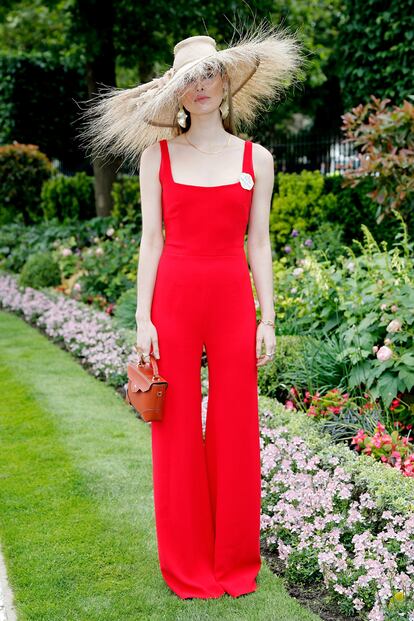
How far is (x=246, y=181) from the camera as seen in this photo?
300 cm

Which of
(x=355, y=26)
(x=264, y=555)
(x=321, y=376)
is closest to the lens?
(x=264, y=555)

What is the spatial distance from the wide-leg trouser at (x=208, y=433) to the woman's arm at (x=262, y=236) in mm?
59

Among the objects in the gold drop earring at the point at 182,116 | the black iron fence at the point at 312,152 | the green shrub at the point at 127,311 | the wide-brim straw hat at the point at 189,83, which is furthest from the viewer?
the black iron fence at the point at 312,152

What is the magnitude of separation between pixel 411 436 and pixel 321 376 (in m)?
0.69

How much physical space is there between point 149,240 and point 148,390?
22.3 inches

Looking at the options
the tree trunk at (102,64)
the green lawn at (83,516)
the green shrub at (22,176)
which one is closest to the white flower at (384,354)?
the green lawn at (83,516)

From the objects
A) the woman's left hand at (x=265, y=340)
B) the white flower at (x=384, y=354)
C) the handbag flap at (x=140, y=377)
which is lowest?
the white flower at (x=384, y=354)

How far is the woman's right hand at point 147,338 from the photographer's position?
308 cm

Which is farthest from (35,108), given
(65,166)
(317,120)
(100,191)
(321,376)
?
(321,376)

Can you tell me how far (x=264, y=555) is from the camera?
145 inches

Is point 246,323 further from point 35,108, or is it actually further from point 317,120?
point 317,120

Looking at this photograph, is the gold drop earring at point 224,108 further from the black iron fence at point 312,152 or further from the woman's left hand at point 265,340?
the black iron fence at point 312,152

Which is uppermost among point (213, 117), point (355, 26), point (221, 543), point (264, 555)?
point (355, 26)

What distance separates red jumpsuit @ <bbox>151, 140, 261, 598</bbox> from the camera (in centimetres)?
303
